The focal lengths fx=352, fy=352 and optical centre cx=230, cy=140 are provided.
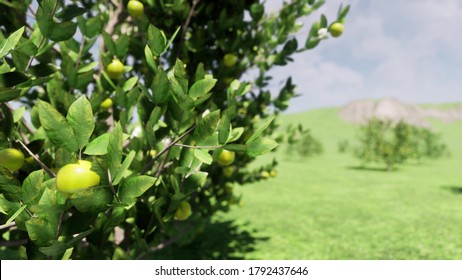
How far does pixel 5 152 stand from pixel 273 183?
12.2 meters

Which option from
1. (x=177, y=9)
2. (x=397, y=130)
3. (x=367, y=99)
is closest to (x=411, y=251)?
(x=177, y=9)

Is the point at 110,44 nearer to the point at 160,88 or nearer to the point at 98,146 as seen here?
the point at 160,88

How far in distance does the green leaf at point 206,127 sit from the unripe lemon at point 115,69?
0.92m

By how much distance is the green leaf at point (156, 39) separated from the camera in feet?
4.38

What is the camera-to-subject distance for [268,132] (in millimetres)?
3574

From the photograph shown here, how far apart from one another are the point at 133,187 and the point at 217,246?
4.71 meters

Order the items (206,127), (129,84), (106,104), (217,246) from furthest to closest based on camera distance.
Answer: (217,246)
(106,104)
(129,84)
(206,127)

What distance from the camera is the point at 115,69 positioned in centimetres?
201

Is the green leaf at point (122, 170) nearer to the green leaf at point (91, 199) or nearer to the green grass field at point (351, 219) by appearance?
the green leaf at point (91, 199)

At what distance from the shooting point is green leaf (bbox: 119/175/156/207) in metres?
1.08

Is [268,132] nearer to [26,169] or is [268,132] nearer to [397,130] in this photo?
[26,169]

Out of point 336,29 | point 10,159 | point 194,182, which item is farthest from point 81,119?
point 336,29

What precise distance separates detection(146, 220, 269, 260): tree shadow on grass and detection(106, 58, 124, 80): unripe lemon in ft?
10.2

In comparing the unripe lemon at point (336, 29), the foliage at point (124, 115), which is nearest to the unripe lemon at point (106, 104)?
the foliage at point (124, 115)
